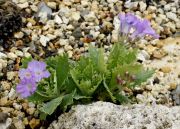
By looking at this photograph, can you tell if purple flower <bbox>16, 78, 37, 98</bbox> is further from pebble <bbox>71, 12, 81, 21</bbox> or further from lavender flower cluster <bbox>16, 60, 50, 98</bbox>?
pebble <bbox>71, 12, 81, 21</bbox>

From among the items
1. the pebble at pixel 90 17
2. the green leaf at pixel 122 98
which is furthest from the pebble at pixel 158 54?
the green leaf at pixel 122 98

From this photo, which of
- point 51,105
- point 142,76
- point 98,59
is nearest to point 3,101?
point 51,105

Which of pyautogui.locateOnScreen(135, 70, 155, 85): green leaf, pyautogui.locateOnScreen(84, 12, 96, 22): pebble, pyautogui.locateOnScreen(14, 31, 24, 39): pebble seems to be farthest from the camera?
pyautogui.locateOnScreen(84, 12, 96, 22): pebble

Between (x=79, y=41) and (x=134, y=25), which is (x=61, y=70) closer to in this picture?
(x=134, y=25)

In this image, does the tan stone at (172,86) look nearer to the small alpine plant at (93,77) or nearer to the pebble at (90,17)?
the small alpine plant at (93,77)

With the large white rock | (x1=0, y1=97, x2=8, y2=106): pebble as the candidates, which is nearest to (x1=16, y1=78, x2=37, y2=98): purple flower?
the large white rock

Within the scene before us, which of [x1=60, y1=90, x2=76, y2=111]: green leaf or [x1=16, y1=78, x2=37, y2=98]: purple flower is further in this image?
[x1=60, y1=90, x2=76, y2=111]: green leaf

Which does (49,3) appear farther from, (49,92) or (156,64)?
(49,92)
